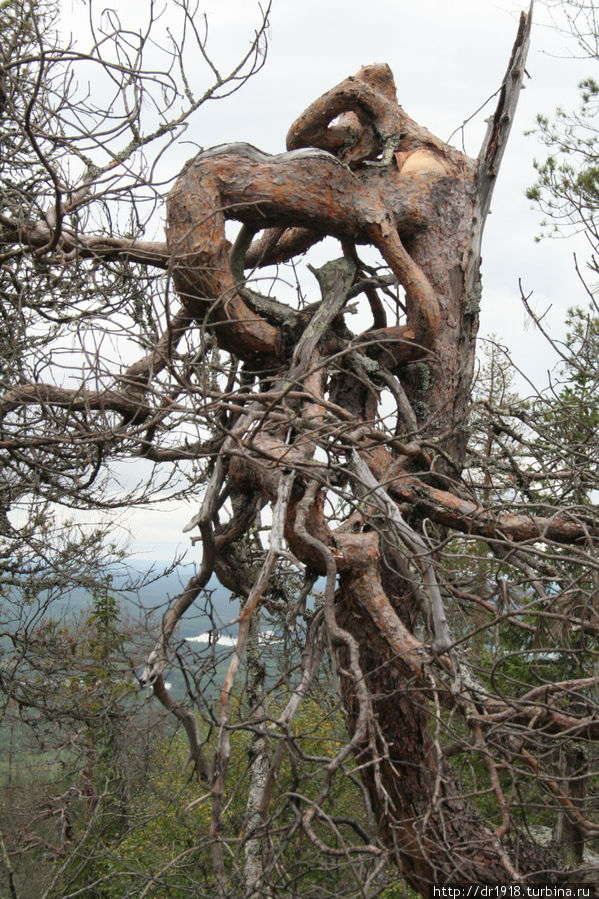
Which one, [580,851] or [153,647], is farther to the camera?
[580,851]

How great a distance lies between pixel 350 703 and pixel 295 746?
1292mm

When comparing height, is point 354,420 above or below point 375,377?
below

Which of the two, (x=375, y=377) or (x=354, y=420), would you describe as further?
(x=375, y=377)

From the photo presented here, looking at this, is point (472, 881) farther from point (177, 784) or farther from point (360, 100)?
point (177, 784)

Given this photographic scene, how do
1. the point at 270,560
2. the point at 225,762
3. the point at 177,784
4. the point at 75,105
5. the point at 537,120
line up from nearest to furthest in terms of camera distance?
1. the point at 225,762
2. the point at 270,560
3. the point at 75,105
4. the point at 537,120
5. the point at 177,784

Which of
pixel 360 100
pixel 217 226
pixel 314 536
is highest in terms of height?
pixel 360 100

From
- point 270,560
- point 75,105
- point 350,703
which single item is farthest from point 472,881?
point 75,105

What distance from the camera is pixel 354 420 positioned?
3.31 m

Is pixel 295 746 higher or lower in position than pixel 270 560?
lower

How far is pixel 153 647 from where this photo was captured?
10.9ft

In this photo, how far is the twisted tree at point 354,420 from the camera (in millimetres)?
3049

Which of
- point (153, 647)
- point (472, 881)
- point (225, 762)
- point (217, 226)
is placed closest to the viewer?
point (225, 762)

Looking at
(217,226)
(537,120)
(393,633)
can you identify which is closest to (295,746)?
(393,633)

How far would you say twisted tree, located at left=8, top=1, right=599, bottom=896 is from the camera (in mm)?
3049
